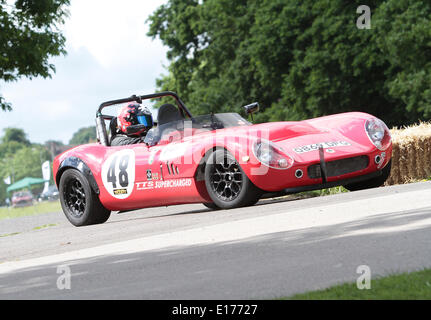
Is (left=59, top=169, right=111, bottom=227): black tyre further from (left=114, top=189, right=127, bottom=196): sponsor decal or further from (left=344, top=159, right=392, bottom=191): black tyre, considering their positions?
(left=344, top=159, right=392, bottom=191): black tyre

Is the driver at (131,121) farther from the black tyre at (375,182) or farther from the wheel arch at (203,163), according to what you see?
the black tyre at (375,182)

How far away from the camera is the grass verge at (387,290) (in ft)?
13.0

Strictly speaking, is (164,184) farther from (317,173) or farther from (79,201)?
(317,173)

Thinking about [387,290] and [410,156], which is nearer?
[387,290]

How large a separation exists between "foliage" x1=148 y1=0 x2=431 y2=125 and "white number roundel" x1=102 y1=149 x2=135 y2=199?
21.2 meters

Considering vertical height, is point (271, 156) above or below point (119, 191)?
above

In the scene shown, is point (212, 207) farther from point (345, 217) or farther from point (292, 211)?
point (345, 217)

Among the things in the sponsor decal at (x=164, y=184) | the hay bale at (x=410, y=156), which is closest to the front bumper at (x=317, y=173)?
the sponsor decal at (x=164, y=184)

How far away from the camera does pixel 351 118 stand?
10.4 m

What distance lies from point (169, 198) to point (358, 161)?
2382 mm

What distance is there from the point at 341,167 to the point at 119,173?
9.96 ft

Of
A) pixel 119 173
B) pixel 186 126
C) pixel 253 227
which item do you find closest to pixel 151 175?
pixel 119 173

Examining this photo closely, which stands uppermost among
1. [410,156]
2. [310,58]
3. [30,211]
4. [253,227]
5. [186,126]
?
[310,58]

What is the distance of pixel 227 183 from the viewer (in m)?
9.54
